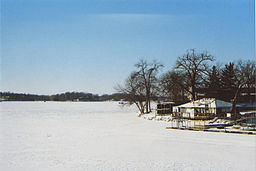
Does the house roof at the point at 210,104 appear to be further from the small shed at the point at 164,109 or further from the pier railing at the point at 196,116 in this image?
the small shed at the point at 164,109

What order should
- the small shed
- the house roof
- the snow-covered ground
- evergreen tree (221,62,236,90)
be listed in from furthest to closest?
evergreen tree (221,62,236,90) → the small shed → the house roof → the snow-covered ground

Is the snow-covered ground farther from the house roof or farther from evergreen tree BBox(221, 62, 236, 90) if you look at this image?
evergreen tree BBox(221, 62, 236, 90)

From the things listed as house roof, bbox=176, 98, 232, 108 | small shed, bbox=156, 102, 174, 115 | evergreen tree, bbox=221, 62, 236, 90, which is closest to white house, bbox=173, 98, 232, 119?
house roof, bbox=176, 98, 232, 108

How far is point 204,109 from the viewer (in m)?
39.0

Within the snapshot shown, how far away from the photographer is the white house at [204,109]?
38.1 metres

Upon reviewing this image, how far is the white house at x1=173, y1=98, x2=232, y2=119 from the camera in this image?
3806 cm

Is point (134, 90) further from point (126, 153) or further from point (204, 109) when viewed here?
point (126, 153)

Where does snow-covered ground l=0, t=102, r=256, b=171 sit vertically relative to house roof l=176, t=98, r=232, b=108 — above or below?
below

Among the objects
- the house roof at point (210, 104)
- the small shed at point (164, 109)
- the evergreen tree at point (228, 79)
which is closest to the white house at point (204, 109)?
the house roof at point (210, 104)

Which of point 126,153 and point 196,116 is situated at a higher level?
point 196,116

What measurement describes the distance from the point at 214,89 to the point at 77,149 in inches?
1471

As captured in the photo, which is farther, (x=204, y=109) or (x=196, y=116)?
(x=204, y=109)

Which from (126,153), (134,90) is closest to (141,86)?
(134,90)

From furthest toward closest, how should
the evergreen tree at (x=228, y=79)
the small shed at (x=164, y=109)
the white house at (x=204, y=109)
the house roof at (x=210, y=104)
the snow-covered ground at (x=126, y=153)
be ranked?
the evergreen tree at (x=228, y=79) → the small shed at (x=164, y=109) → the house roof at (x=210, y=104) → the white house at (x=204, y=109) → the snow-covered ground at (x=126, y=153)
